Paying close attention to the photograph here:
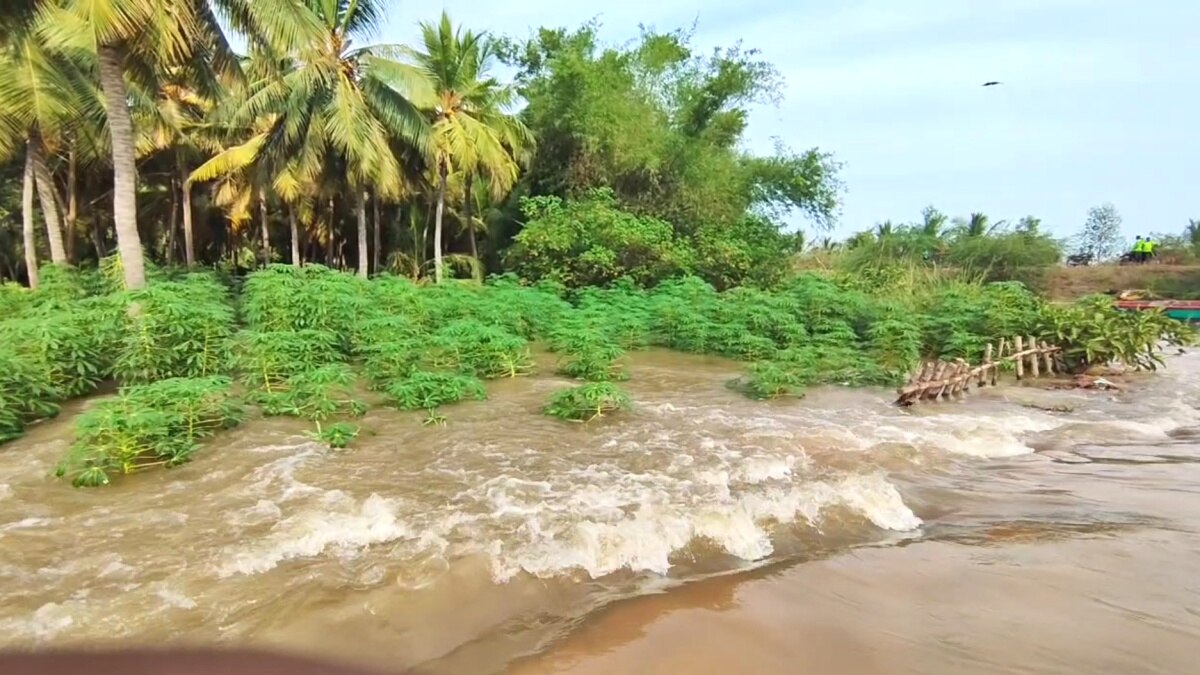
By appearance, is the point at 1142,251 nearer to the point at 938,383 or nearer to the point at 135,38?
the point at 938,383

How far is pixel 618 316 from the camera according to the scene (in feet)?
50.6

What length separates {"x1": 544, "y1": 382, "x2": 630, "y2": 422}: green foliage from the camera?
870 cm

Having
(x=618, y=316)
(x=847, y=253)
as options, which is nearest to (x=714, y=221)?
(x=847, y=253)

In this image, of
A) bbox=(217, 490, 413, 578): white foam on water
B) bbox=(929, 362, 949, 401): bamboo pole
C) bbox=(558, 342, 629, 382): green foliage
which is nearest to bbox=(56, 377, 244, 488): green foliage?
bbox=(217, 490, 413, 578): white foam on water

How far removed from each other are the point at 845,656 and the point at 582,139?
21790mm

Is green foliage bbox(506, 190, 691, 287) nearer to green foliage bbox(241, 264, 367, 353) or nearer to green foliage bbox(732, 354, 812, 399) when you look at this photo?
green foliage bbox(241, 264, 367, 353)

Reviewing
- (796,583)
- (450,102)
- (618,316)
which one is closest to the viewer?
(796,583)

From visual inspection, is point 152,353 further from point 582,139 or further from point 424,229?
point 424,229

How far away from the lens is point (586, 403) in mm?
8688

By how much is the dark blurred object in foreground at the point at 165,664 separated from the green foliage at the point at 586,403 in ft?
17.2

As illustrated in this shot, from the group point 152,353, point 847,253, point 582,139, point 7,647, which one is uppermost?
point 582,139

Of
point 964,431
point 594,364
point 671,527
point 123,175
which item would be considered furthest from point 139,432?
point 964,431

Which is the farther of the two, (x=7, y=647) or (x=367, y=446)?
(x=367, y=446)

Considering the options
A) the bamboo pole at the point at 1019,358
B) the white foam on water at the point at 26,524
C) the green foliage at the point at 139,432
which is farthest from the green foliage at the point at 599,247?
the white foam on water at the point at 26,524
